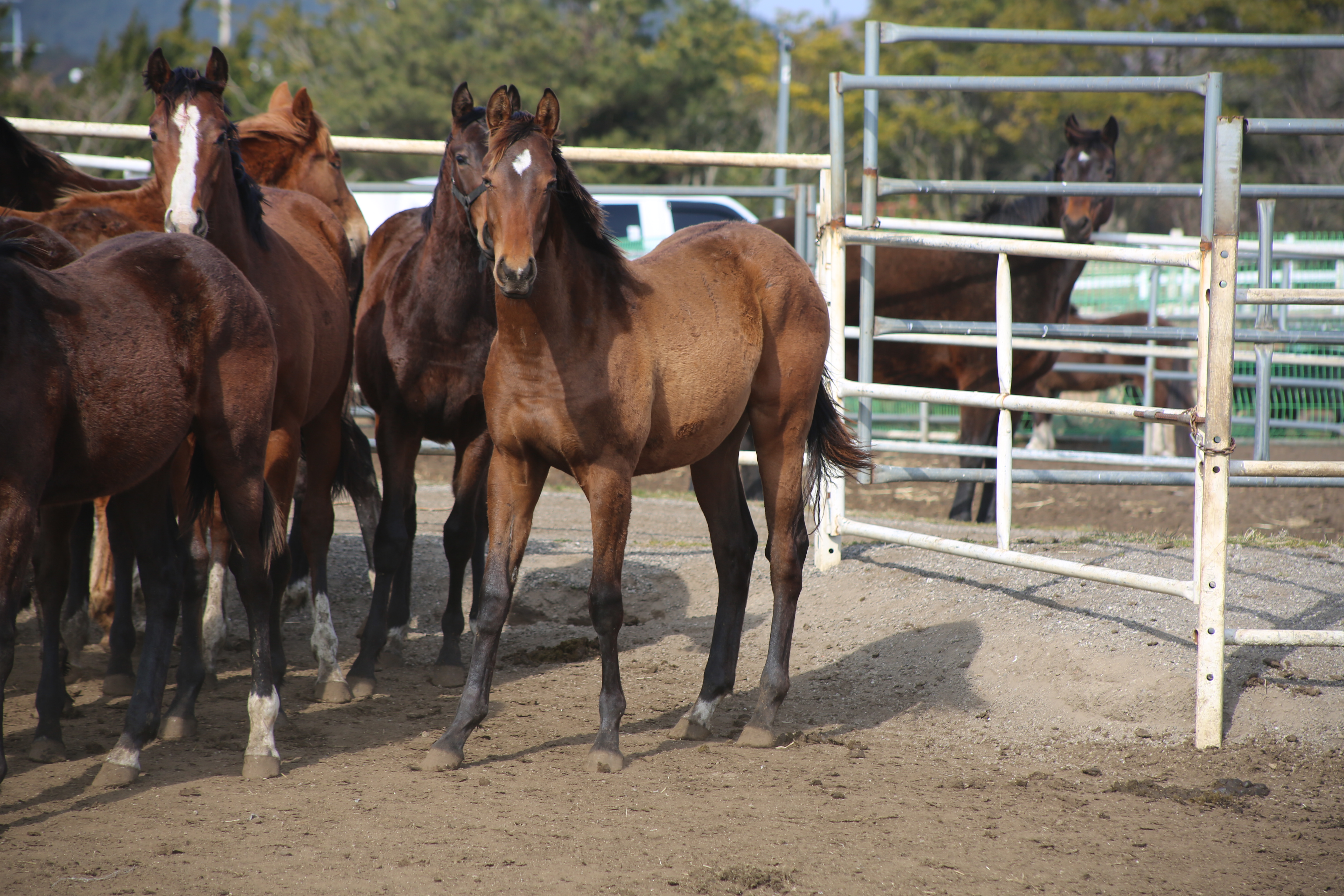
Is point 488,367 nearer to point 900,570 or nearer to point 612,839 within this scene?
point 612,839

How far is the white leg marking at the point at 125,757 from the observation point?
3.30 meters

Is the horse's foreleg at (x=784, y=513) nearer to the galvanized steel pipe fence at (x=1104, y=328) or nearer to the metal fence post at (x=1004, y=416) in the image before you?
the galvanized steel pipe fence at (x=1104, y=328)

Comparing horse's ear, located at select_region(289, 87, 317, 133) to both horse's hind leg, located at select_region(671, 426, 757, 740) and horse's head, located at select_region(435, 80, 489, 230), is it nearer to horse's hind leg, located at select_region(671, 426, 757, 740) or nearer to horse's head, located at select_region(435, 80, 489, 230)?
horse's head, located at select_region(435, 80, 489, 230)

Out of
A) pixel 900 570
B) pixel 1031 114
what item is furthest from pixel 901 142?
pixel 900 570

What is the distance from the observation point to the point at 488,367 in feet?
11.9

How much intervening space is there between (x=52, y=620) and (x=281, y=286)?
57.5 inches

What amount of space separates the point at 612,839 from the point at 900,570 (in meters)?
2.92

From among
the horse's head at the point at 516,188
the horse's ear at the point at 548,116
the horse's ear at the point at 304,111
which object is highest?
the horse's ear at the point at 304,111

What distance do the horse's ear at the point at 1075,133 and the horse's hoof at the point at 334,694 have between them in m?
6.11

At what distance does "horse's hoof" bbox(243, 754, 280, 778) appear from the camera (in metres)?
3.37

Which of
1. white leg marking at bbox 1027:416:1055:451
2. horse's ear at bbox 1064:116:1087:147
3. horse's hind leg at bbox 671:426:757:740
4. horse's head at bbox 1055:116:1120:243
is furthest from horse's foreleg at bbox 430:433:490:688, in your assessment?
white leg marking at bbox 1027:416:1055:451

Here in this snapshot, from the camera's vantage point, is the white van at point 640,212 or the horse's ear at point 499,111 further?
the white van at point 640,212

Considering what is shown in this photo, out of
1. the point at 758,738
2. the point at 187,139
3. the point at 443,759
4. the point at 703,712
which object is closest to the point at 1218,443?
the point at 758,738

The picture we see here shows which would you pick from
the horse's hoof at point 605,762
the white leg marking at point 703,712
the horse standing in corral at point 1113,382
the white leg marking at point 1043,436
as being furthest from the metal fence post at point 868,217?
the white leg marking at point 1043,436
